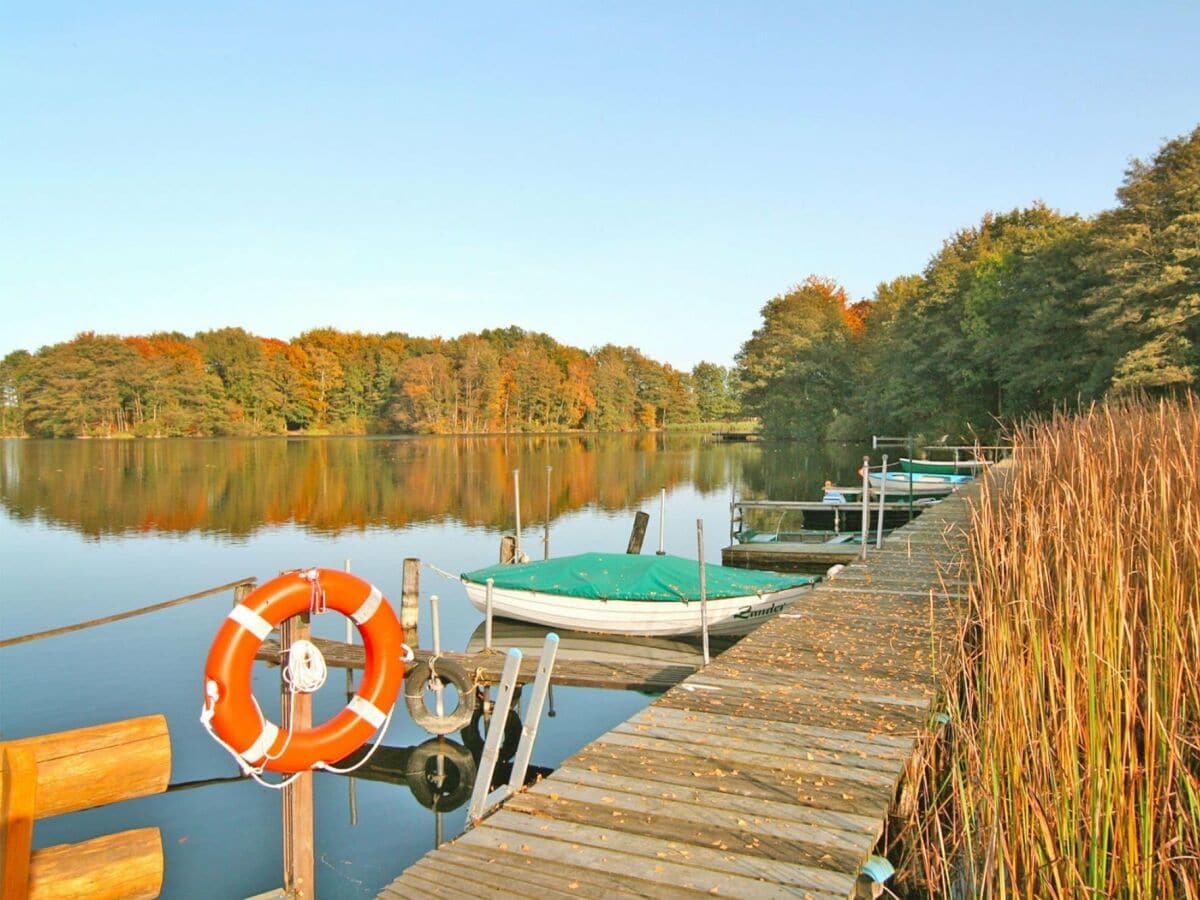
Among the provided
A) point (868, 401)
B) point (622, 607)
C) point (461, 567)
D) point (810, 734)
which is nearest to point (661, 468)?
point (868, 401)

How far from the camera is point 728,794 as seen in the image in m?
3.64

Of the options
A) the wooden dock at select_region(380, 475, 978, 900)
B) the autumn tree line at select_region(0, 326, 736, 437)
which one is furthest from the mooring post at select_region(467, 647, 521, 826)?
the autumn tree line at select_region(0, 326, 736, 437)

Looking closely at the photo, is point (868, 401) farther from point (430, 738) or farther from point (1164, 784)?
point (1164, 784)

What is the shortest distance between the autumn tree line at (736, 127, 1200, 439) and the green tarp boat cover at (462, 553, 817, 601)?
4.69 metres

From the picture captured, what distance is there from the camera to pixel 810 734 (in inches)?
171

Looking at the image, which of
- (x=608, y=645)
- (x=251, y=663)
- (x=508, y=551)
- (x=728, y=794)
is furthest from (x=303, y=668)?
A: (x=508, y=551)

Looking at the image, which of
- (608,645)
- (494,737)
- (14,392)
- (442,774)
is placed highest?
(14,392)

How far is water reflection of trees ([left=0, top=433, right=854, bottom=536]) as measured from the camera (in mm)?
26234

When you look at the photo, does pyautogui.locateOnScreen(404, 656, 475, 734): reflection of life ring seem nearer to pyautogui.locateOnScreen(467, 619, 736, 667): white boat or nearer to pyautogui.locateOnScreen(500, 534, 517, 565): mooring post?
pyautogui.locateOnScreen(467, 619, 736, 667): white boat

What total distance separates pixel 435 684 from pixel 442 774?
753mm

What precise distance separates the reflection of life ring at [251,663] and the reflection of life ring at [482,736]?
10.1ft

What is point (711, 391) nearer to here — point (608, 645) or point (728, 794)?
point (608, 645)

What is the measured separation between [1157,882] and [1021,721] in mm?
612

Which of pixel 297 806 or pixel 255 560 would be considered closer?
pixel 297 806
